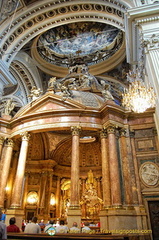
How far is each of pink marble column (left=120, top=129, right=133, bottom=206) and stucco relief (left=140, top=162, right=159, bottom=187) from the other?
0.85 meters

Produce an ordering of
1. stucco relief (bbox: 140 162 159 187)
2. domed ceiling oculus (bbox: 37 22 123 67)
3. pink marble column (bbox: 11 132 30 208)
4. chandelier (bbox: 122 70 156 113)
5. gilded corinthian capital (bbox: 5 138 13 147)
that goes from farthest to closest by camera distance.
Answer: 1. domed ceiling oculus (bbox: 37 22 123 67)
2. gilded corinthian capital (bbox: 5 138 13 147)
3. pink marble column (bbox: 11 132 30 208)
4. stucco relief (bbox: 140 162 159 187)
5. chandelier (bbox: 122 70 156 113)

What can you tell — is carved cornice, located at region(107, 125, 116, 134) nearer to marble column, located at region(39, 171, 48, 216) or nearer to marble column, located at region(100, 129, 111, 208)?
marble column, located at region(100, 129, 111, 208)

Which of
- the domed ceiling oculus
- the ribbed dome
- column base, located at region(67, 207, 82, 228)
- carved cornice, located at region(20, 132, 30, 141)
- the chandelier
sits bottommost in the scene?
column base, located at region(67, 207, 82, 228)

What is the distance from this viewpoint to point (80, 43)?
82.6 ft

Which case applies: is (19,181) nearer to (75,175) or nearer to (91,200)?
(75,175)

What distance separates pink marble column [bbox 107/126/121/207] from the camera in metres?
10.2

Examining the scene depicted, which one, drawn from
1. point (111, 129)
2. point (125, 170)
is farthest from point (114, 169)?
point (111, 129)

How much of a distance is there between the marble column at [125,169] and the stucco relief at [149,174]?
2.80 ft

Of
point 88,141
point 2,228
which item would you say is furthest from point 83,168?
point 2,228

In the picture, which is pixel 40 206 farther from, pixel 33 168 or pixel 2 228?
pixel 2 228

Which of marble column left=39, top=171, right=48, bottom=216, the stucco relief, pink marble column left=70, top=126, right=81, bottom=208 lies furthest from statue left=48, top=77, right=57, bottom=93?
the stucco relief

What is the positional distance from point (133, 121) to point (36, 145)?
9.07m

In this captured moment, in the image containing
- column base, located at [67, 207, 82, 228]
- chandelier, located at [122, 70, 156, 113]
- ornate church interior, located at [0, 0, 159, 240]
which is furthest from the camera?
ornate church interior, located at [0, 0, 159, 240]

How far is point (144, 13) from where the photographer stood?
920cm
